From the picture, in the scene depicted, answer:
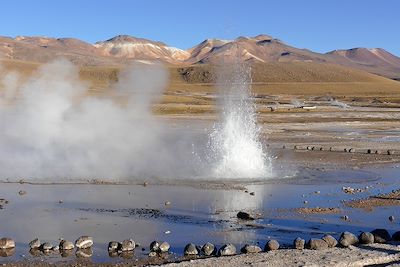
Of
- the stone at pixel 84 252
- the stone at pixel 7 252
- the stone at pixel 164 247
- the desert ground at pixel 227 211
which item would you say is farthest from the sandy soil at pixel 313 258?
the stone at pixel 7 252

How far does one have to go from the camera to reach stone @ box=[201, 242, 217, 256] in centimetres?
1093

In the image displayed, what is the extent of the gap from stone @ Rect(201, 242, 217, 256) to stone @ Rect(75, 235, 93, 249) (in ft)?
6.64

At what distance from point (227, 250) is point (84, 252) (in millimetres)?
2436

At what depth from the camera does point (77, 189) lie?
17.9 m

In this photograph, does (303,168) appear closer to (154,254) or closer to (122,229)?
(122,229)

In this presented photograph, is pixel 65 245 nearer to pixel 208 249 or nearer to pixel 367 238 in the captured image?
pixel 208 249

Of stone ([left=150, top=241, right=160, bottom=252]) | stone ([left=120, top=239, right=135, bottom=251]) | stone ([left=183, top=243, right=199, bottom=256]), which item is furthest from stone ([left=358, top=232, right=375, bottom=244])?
stone ([left=120, top=239, right=135, bottom=251])

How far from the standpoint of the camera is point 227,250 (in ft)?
35.5

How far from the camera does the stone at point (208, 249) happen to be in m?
10.9

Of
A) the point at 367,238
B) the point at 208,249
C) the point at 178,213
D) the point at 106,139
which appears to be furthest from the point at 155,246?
the point at 106,139

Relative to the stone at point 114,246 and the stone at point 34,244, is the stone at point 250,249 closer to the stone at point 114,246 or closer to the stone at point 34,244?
the stone at point 114,246

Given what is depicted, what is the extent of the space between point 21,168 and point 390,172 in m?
12.5

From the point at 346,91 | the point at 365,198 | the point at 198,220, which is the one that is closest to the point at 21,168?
the point at 198,220

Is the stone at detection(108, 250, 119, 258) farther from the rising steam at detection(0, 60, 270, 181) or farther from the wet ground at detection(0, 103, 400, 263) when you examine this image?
the rising steam at detection(0, 60, 270, 181)
